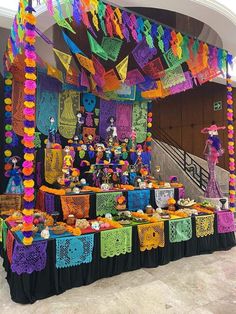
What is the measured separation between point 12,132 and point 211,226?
4004 mm

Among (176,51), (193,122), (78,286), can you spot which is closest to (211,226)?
(78,286)

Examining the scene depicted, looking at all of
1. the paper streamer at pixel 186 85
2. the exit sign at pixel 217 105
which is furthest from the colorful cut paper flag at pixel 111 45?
the exit sign at pixel 217 105

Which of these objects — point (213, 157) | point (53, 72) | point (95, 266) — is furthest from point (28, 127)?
point (213, 157)

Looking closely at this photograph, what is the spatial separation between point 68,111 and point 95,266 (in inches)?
136

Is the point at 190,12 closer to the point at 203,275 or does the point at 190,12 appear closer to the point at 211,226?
the point at 211,226

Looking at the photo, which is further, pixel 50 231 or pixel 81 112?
pixel 81 112

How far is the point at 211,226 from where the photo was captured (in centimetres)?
407

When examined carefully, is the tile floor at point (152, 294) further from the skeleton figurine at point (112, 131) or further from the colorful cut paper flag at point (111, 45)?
the colorful cut paper flag at point (111, 45)

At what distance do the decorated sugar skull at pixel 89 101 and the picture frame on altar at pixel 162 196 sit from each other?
242 cm

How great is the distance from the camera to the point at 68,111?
556 centimetres

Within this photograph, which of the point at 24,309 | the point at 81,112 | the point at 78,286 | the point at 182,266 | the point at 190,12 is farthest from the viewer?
the point at 81,112

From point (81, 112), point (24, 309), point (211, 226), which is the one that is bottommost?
point (24, 309)

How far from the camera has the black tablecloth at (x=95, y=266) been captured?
2.63 metres

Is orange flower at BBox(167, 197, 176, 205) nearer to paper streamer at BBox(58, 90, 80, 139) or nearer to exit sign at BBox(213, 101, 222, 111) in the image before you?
paper streamer at BBox(58, 90, 80, 139)
